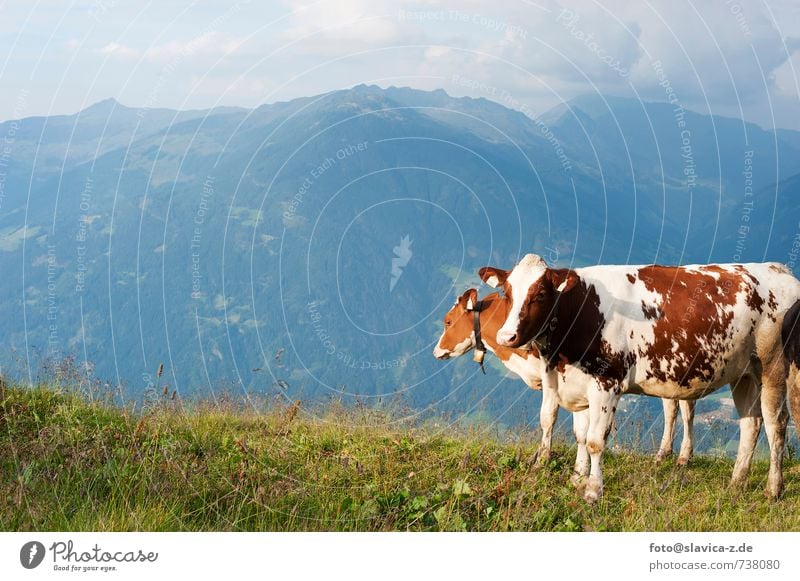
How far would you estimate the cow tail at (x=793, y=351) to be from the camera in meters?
10.8

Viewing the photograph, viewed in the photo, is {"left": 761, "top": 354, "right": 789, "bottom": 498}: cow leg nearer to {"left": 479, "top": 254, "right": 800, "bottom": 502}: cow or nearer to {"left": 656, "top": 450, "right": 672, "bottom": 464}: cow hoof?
{"left": 479, "top": 254, "right": 800, "bottom": 502}: cow

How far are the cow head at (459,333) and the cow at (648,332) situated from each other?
Answer: 95.3 inches

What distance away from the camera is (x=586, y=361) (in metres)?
10.5

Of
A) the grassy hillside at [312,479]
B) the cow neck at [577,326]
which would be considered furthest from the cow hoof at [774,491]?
the cow neck at [577,326]

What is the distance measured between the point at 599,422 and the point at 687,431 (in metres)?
3.44

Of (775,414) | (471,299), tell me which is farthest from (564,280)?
(775,414)

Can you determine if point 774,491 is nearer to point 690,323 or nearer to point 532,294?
point 690,323

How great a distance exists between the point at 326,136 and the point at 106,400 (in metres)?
170

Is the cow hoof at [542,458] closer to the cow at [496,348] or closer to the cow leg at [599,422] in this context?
the cow at [496,348]

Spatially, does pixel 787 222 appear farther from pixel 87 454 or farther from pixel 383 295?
pixel 87 454

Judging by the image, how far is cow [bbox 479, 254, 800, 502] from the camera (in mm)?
10336

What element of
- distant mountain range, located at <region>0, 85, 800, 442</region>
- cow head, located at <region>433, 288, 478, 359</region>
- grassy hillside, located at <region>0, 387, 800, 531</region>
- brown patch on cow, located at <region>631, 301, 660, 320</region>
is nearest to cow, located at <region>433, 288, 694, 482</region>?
cow head, located at <region>433, 288, 478, 359</region>
